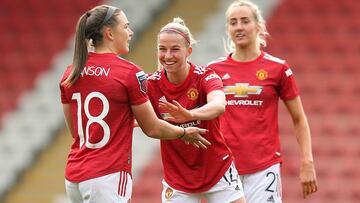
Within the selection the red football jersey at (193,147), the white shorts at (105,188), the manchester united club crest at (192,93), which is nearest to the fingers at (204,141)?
the red football jersey at (193,147)

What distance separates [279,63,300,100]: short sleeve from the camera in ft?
21.0

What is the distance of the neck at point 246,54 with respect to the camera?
657cm

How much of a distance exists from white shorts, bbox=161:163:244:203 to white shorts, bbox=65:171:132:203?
0.69 meters

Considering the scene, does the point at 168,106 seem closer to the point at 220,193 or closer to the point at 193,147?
the point at 193,147

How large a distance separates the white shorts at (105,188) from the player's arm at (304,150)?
1522 mm

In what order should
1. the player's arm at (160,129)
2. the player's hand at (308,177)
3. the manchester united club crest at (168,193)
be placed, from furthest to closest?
1. the player's hand at (308,177)
2. the manchester united club crest at (168,193)
3. the player's arm at (160,129)

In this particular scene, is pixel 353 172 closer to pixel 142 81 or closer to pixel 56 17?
pixel 56 17

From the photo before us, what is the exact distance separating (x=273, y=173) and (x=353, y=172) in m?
5.14

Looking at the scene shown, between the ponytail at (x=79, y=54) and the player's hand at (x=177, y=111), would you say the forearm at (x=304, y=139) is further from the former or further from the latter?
the ponytail at (x=79, y=54)

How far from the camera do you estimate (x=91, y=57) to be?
17.4ft

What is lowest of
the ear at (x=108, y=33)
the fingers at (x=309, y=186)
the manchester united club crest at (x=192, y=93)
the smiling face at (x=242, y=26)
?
the fingers at (x=309, y=186)

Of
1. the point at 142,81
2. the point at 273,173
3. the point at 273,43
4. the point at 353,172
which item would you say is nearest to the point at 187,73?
the point at 142,81

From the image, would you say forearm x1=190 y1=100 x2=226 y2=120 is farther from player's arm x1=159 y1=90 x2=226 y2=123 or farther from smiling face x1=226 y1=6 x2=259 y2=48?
smiling face x1=226 y1=6 x2=259 y2=48

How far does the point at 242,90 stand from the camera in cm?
644
